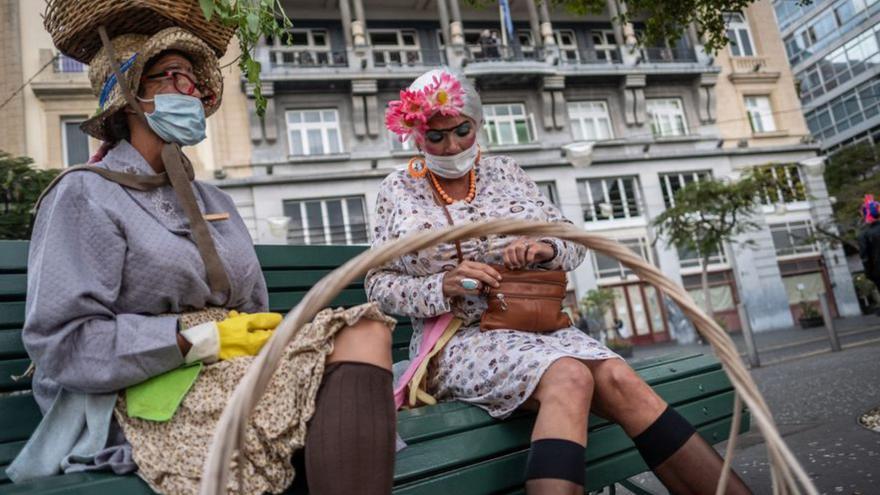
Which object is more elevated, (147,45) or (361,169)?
(361,169)

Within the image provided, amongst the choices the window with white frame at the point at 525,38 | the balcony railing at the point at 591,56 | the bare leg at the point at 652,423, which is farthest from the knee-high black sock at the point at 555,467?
the balcony railing at the point at 591,56

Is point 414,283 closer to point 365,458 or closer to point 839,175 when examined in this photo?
point 365,458

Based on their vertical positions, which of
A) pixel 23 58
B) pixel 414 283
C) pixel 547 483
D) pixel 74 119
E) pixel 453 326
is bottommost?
pixel 547 483

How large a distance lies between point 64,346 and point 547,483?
3.65 feet

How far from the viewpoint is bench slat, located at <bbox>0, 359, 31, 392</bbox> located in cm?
160

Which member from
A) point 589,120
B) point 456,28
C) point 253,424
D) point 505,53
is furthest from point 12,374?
point 589,120

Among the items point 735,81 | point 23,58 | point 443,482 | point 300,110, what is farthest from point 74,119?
point 735,81

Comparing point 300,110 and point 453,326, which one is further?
point 300,110

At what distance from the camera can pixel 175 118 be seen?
5.64ft

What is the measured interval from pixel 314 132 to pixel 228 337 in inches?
630

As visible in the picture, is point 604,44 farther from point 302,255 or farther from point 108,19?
point 108,19

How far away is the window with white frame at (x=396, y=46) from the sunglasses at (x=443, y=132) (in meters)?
16.0

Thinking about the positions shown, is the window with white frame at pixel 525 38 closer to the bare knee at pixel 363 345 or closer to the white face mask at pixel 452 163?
the white face mask at pixel 452 163

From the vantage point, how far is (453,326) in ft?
6.64
